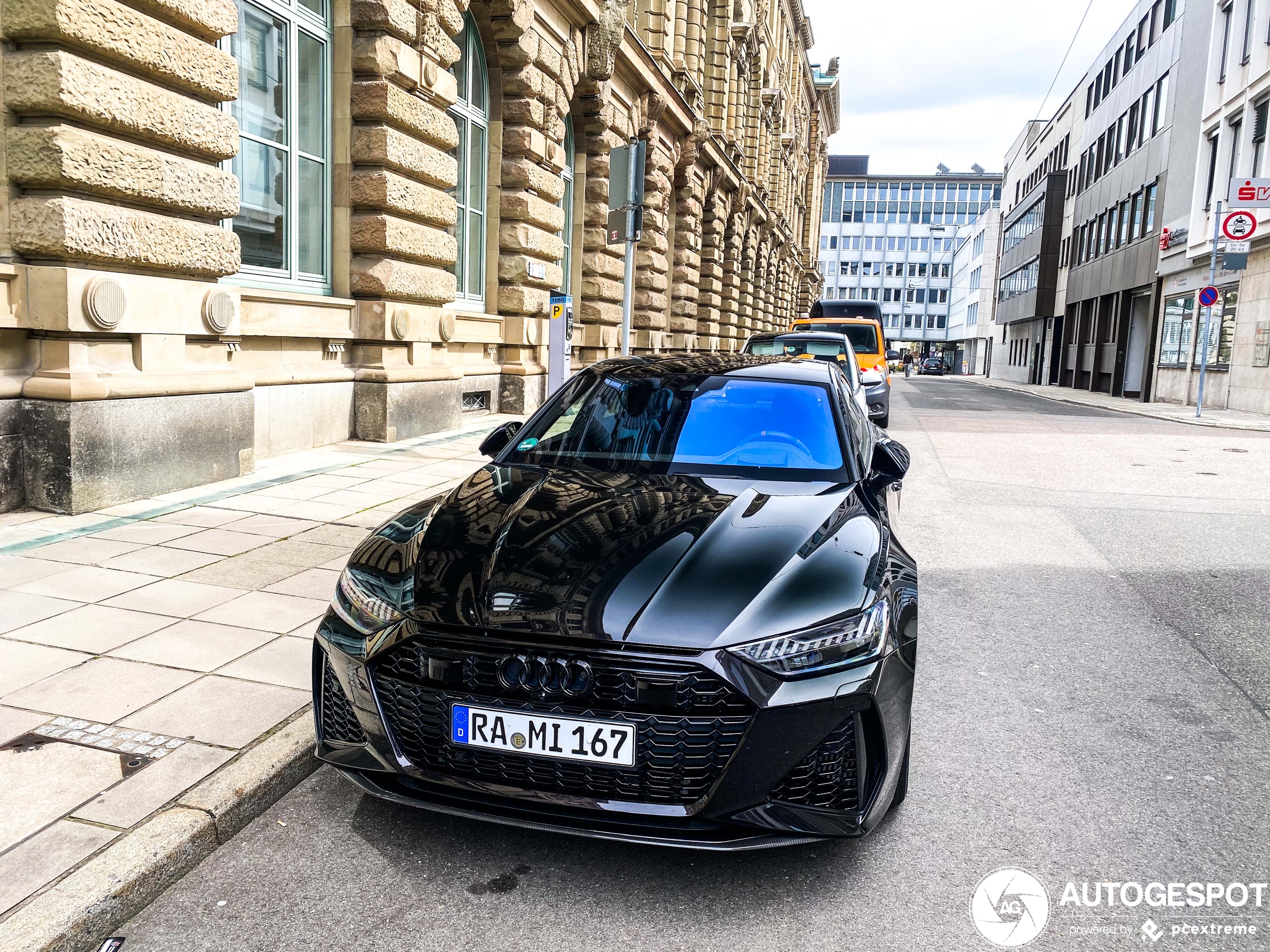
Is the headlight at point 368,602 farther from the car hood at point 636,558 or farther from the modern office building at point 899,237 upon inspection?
the modern office building at point 899,237

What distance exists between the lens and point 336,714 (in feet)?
9.30

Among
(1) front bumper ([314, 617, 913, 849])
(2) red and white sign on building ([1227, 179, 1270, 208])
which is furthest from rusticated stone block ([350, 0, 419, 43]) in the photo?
(2) red and white sign on building ([1227, 179, 1270, 208])

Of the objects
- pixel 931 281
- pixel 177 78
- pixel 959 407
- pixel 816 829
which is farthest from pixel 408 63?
pixel 931 281

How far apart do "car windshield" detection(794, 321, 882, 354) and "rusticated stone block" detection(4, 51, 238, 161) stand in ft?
49.2

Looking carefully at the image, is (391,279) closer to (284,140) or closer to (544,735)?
(284,140)

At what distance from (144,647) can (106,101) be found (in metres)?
4.07

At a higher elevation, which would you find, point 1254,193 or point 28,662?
point 1254,193

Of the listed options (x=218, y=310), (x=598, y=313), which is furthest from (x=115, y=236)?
(x=598, y=313)

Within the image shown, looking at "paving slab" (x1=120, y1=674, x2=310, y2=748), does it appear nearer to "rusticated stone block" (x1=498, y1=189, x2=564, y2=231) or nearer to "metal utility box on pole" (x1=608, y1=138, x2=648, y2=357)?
"metal utility box on pole" (x1=608, y1=138, x2=648, y2=357)

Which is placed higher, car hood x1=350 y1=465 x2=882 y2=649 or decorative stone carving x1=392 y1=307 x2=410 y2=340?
decorative stone carving x1=392 y1=307 x2=410 y2=340

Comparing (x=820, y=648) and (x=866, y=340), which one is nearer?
(x=820, y=648)

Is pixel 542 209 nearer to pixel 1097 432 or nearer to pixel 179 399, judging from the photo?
pixel 179 399

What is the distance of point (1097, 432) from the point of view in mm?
18219

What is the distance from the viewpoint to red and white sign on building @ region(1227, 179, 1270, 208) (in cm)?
2420
